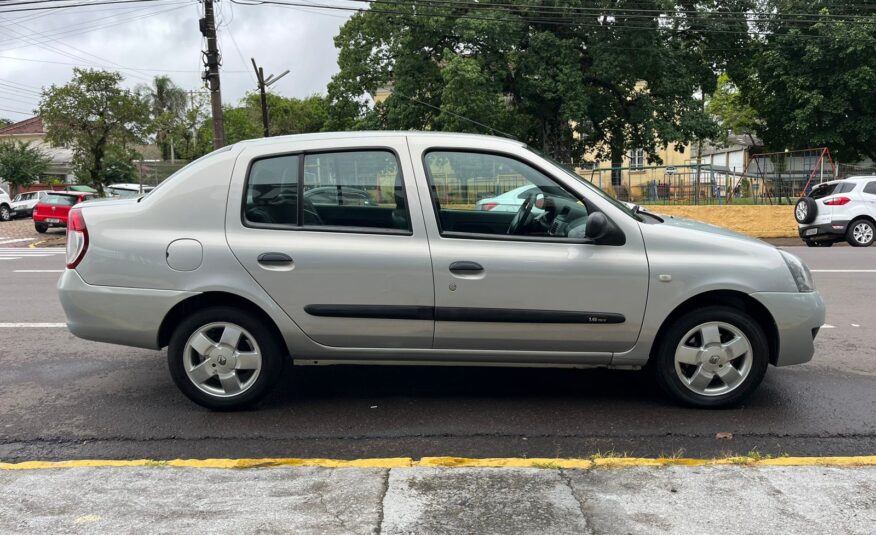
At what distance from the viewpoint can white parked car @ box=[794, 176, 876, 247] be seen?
15298mm

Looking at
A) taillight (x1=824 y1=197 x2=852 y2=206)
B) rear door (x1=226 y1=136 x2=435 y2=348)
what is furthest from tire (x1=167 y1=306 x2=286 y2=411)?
taillight (x1=824 y1=197 x2=852 y2=206)

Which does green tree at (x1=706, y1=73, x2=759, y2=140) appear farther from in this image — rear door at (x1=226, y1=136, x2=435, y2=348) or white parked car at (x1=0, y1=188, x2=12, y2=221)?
rear door at (x1=226, y1=136, x2=435, y2=348)

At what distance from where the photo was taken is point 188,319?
4094mm

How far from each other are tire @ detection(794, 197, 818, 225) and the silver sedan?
1309cm

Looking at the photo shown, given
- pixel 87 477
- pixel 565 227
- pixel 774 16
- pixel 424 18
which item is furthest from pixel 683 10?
pixel 87 477

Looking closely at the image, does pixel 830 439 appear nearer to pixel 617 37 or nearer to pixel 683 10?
pixel 617 37

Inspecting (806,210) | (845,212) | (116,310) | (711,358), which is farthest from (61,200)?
(711,358)

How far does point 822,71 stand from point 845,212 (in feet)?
54.6

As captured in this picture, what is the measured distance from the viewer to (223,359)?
411 centimetres

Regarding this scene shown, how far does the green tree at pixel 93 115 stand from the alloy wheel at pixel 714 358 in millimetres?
31212

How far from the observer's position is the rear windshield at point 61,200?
74.7ft

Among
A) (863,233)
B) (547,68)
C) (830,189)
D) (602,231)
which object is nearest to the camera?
(602,231)

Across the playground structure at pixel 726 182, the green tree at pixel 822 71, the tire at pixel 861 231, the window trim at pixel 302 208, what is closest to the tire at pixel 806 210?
the tire at pixel 861 231

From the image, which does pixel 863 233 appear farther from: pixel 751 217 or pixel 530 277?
pixel 530 277
